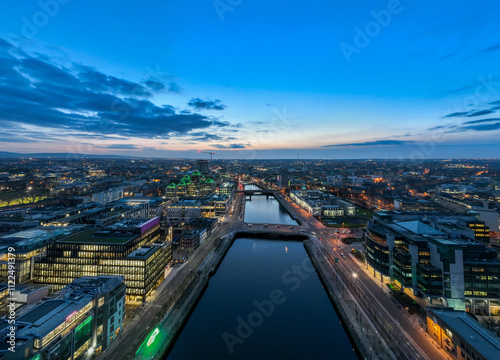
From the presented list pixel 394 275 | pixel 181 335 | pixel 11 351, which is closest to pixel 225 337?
pixel 181 335

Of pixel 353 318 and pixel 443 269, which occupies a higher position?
pixel 443 269

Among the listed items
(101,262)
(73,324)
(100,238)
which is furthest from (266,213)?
(73,324)

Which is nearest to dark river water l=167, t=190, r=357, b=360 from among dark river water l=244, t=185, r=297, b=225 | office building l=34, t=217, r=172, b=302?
office building l=34, t=217, r=172, b=302

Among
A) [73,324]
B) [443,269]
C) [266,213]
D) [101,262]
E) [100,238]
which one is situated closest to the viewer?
[73,324]

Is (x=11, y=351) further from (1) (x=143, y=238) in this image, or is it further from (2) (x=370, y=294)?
Answer: (2) (x=370, y=294)

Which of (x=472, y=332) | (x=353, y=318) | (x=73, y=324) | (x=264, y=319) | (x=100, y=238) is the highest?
(x=100, y=238)

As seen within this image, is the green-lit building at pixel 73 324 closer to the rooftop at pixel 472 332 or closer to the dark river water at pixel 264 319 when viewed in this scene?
the dark river water at pixel 264 319

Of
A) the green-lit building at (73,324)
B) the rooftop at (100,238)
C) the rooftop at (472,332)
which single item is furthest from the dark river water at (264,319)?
the rooftop at (100,238)

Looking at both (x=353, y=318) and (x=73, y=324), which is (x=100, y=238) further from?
(x=353, y=318)

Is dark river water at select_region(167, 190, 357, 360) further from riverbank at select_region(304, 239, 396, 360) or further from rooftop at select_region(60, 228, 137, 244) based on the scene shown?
rooftop at select_region(60, 228, 137, 244)

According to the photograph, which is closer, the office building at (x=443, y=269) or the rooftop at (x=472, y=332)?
the rooftop at (x=472, y=332)
